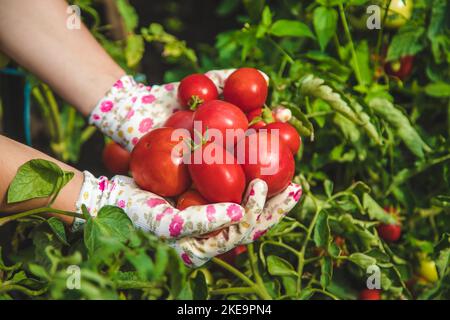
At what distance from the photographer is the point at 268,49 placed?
1.39m

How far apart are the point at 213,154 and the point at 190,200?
11 centimetres

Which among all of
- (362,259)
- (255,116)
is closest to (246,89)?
(255,116)

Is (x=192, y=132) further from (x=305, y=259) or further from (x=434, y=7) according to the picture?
(x=434, y=7)

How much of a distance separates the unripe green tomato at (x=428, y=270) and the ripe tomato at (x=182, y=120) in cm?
72

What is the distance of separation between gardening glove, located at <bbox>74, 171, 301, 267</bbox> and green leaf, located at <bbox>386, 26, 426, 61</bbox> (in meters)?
0.60

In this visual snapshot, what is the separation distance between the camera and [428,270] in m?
1.27

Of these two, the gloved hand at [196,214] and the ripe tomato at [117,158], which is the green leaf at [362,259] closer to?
the gloved hand at [196,214]

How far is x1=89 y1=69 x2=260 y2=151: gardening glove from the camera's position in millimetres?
1223

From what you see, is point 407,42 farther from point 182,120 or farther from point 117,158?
point 117,158

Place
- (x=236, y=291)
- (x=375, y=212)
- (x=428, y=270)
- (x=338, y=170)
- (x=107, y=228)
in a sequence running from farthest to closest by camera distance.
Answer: (x=338, y=170) < (x=428, y=270) < (x=375, y=212) < (x=236, y=291) < (x=107, y=228)

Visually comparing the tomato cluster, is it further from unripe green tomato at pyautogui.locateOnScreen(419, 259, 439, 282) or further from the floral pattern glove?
unripe green tomato at pyautogui.locateOnScreen(419, 259, 439, 282)

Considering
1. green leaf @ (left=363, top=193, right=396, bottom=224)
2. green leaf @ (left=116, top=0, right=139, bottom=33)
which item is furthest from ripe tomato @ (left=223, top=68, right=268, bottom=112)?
green leaf @ (left=116, top=0, right=139, bottom=33)

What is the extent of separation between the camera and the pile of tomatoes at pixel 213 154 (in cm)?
90

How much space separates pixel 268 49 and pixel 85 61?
1.66 ft
